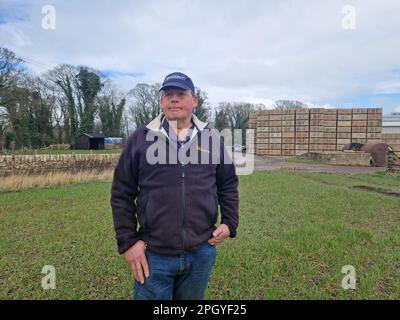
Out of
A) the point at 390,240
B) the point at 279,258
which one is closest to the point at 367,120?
the point at 390,240

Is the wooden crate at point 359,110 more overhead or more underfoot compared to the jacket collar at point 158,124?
more overhead

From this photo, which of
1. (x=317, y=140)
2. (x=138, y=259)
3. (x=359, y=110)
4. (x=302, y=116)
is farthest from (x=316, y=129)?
(x=138, y=259)

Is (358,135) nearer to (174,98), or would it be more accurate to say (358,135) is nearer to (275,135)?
(275,135)

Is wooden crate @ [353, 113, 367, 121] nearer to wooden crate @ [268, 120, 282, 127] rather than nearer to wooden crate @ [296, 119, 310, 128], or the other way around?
wooden crate @ [296, 119, 310, 128]

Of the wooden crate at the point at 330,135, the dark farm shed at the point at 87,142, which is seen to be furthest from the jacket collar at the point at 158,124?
the dark farm shed at the point at 87,142

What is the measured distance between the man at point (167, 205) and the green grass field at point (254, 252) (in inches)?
54.4

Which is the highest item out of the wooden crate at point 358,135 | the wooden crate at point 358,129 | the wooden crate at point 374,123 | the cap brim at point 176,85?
the wooden crate at point 374,123

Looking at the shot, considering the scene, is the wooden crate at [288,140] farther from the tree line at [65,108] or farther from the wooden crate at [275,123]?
the tree line at [65,108]

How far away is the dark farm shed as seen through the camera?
46919 millimetres

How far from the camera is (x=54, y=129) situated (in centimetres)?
4719

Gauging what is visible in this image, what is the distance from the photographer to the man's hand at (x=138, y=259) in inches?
Answer: 72.9

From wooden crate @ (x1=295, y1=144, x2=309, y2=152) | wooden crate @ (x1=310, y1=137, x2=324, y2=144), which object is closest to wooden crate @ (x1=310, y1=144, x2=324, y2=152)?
wooden crate @ (x1=310, y1=137, x2=324, y2=144)

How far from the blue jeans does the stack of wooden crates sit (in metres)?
26.8
